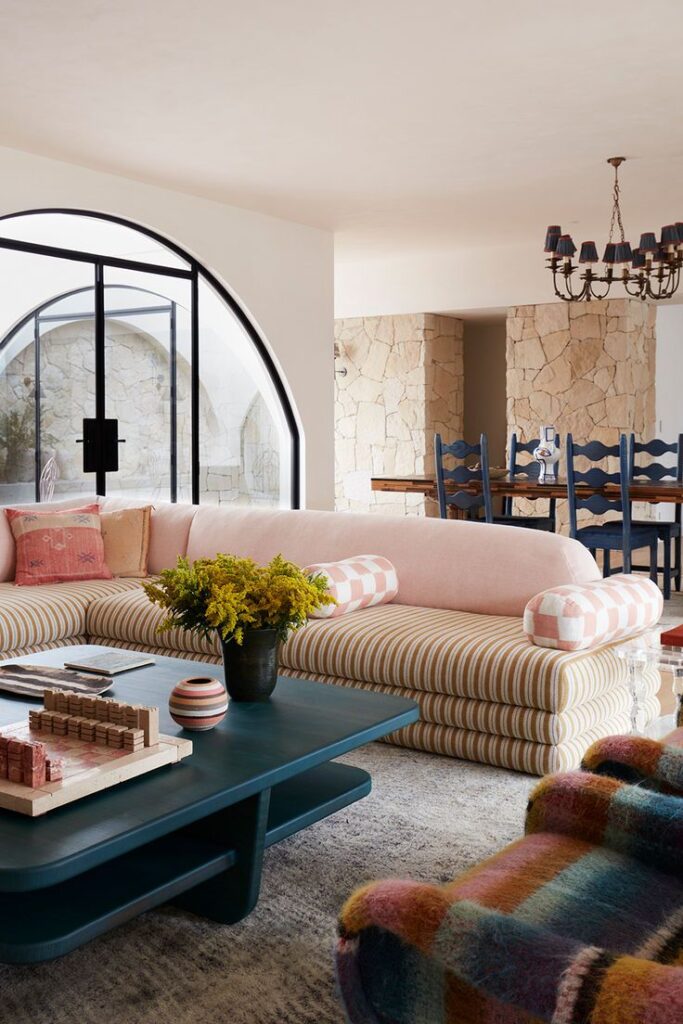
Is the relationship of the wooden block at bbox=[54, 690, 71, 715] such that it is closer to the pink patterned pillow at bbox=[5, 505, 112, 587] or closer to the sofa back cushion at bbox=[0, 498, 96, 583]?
the pink patterned pillow at bbox=[5, 505, 112, 587]

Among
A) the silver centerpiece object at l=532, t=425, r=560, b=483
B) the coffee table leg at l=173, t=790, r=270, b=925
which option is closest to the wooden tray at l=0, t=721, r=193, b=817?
the coffee table leg at l=173, t=790, r=270, b=925

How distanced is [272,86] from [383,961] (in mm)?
4129

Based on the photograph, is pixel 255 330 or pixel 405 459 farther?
pixel 405 459

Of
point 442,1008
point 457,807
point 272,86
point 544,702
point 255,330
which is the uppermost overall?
point 272,86

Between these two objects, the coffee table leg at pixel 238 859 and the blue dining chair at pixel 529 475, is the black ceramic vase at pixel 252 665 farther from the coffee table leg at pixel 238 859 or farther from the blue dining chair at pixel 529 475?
the blue dining chair at pixel 529 475

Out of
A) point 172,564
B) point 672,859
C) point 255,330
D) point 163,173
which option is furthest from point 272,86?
point 672,859

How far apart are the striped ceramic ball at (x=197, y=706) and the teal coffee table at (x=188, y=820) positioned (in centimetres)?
3

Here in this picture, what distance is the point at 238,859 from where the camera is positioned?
218 centimetres

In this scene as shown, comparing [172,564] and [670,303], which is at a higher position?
[670,303]

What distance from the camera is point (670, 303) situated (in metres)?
8.84

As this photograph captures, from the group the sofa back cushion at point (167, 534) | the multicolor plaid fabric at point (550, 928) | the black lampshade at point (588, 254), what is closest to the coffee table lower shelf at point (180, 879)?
the multicolor plaid fabric at point (550, 928)

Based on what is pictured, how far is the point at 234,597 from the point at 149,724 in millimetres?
440

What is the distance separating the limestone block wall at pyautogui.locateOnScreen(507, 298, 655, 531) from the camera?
326 inches

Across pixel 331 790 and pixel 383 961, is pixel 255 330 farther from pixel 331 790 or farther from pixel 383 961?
pixel 383 961
